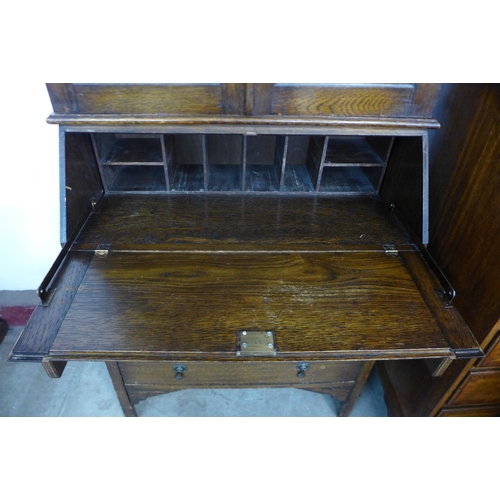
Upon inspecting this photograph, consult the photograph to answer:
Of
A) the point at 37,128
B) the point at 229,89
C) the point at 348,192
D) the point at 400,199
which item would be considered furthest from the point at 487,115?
the point at 37,128

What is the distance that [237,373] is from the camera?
1.43m

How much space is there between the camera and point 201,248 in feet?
4.18

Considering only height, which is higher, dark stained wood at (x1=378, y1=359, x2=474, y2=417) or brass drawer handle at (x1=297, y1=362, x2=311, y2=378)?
brass drawer handle at (x1=297, y1=362, x2=311, y2=378)

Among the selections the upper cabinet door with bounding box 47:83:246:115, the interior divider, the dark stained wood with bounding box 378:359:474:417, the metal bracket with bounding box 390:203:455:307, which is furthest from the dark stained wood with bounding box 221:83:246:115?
the dark stained wood with bounding box 378:359:474:417

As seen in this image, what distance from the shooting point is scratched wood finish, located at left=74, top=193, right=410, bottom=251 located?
1.30 meters

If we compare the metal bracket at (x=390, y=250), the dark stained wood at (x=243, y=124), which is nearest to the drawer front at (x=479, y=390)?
the metal bracket at (x=390, y=250)

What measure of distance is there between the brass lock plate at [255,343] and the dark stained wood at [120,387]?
2.06 feet

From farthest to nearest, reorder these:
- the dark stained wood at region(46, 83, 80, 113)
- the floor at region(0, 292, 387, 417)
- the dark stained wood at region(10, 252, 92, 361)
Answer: the floor at region(0, 292, 387, 417), the dark stained wood at region(46, 83, 80, 113), the dark stained wood at region(10, 252, 92, 361)

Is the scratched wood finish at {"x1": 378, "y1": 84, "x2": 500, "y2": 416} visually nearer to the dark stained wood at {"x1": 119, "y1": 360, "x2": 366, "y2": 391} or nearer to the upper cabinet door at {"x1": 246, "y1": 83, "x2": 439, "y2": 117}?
the upper cabinet door at {"x1": 246, "y1": 83, "x2": 439, "y2": 117}

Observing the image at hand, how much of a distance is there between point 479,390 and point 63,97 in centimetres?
174

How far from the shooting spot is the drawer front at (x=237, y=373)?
139 centimetres

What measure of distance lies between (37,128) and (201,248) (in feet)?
2.89

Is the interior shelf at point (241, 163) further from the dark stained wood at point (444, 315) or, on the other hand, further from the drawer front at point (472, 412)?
the drawer front at point (472, 412)

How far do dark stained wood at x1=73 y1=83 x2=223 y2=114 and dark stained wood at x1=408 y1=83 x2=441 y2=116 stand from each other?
597 millimetres
